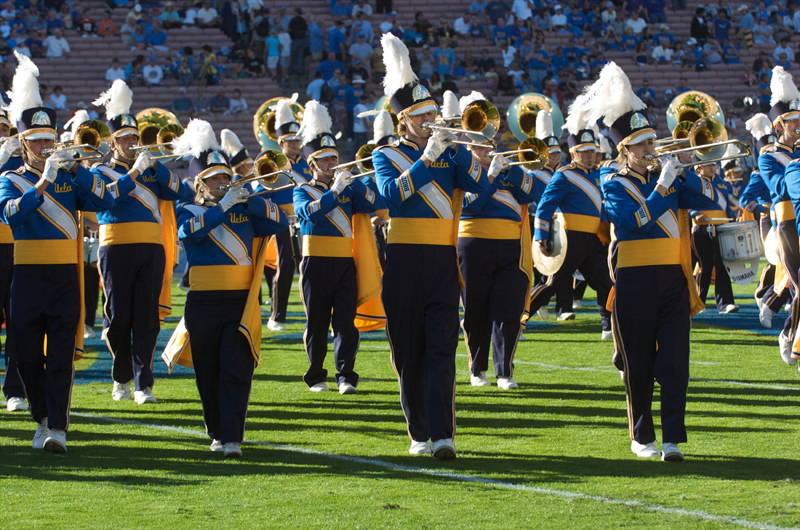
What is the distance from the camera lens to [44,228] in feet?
21.5

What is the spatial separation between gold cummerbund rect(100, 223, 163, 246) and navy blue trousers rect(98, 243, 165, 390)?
0.04 m

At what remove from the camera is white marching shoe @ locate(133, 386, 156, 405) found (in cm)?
805

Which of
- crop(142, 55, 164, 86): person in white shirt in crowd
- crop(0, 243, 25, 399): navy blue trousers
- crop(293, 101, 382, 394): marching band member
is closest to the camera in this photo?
crop(0, 243, 25, 399): navy blue trousers

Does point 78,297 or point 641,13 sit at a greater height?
point 641,13

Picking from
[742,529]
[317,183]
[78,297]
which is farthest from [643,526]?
[317,183]

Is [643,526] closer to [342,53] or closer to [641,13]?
[342,53]

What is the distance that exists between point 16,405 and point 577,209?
5116 mm

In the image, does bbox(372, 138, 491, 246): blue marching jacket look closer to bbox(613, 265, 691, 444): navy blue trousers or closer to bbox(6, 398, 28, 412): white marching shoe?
bbox(613, 265, 691, 444): navy blue trousers

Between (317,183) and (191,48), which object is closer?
(317,183)

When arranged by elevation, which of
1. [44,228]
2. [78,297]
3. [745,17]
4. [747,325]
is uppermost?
[745,17]

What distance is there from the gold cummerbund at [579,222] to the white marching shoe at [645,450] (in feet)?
13.7

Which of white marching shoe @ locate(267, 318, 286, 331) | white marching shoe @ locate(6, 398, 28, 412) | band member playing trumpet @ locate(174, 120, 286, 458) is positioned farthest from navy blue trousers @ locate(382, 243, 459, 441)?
white marching shoe @ locate(267, 318, 286, 331)

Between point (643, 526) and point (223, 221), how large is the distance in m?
3.04

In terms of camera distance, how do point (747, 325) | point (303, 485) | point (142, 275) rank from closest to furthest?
1. point (303, 485)
2. point (142, 275)
3. point (747, 325)
